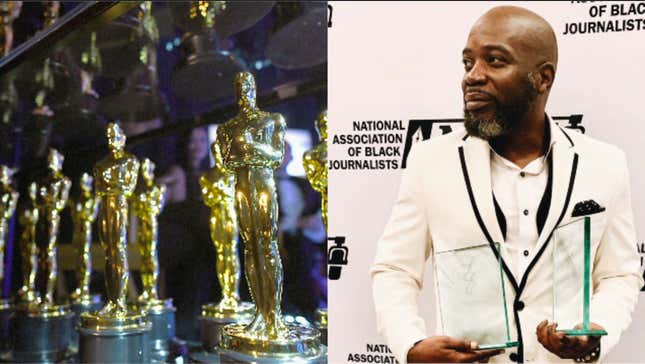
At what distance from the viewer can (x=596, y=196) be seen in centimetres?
→ 117

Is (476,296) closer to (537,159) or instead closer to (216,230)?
(537,159)

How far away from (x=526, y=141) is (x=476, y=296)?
11.0 inches

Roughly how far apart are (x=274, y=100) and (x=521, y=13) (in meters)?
1.86

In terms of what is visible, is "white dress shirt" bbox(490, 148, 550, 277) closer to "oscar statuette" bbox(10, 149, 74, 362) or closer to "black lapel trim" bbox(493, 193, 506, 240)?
"black lapel trim" bbox(493, 193, 506, 240)

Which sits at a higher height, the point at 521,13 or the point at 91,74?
the point at 91,74

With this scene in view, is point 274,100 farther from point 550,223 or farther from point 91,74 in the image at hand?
point 550,223

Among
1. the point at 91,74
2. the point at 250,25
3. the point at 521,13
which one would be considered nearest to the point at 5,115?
the point at 91,74

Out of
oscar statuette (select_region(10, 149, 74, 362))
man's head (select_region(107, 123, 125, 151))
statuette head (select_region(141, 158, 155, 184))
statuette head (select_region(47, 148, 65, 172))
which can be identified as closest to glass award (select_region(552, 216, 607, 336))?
man's head (select_region(107, 123, 125, 151))

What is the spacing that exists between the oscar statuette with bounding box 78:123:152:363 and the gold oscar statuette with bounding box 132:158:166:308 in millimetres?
471

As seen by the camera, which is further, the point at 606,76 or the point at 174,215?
the point at 174,215

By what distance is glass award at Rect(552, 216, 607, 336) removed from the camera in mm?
1114

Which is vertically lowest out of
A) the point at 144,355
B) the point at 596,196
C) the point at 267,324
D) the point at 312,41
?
the point at 144,355

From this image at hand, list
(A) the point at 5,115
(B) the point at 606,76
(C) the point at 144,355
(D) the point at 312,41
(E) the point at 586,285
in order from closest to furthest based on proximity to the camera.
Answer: (E) the point at 586,285, (B) the point at 606,76, (C) the point at 144,355, (D) the point at 312,41, (A) the point at 5,115

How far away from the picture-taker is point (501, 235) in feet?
3.84
